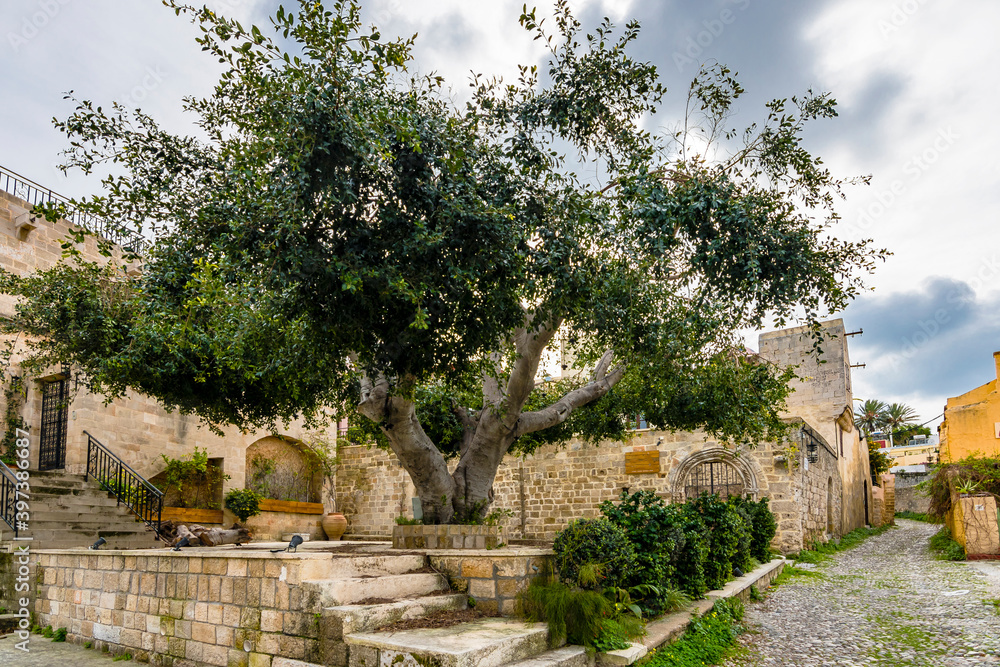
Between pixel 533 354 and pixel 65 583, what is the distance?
6114 mm

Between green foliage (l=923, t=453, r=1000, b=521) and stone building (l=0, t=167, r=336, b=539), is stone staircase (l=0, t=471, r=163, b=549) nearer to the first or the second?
stone building (l=0, t=167, r=336, b=539)

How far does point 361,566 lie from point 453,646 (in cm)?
161

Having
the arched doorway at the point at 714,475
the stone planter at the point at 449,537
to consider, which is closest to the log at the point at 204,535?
the stone planter at the point at 449,537

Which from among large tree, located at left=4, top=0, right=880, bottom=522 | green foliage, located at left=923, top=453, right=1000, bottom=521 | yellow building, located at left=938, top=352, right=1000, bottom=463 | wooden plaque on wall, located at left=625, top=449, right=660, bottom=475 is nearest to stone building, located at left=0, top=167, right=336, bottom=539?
large tree, located at left=4, top=0, right=880, bottom=522

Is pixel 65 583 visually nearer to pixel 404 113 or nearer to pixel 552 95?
pixel 404 113

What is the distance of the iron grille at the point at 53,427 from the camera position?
44.2ft

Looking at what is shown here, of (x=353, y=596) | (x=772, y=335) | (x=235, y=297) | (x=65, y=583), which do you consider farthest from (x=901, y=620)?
(x=772, y=335)

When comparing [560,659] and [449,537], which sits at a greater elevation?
[449,537]

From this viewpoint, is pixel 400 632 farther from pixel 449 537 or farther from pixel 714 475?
pixel 714 475

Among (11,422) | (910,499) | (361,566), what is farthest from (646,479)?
(910,499)

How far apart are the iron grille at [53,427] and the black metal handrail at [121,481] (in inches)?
25.1

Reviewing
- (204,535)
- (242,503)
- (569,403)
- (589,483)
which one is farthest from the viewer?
(589,483)

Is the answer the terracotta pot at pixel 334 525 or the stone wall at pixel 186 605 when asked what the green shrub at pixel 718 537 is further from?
the terracotta pot at pixel 334 525

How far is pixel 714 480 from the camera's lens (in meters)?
14.7
